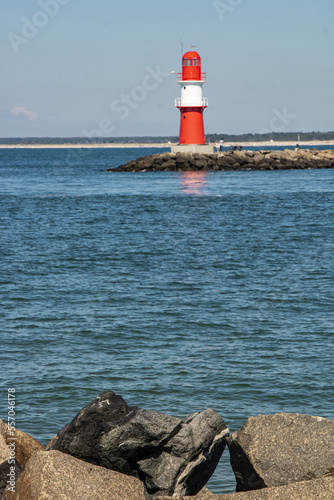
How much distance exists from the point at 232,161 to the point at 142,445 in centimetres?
6125

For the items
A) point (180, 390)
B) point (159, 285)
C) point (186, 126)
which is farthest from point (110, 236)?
point (186, 126)

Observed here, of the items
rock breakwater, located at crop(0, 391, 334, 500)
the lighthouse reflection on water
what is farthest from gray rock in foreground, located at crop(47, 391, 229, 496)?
the lighthouse reflection on water

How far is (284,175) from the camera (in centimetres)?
6141

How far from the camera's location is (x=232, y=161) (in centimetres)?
6581

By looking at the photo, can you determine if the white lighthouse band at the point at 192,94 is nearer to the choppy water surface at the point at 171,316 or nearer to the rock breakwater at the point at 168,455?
the choppy water surface at the point at 171,316

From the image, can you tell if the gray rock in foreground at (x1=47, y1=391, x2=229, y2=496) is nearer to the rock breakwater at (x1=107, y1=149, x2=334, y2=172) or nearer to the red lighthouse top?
the red lighthouse top

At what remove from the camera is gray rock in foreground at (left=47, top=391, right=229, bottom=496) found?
5855 millimetres

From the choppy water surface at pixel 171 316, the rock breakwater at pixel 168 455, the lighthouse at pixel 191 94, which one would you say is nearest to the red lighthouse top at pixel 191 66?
the lighthouse at pixel 191 94

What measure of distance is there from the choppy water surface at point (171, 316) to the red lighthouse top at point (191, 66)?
30.1 meters

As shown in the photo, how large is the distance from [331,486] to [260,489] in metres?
0.59

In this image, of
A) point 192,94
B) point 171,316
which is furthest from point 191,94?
point 171,316

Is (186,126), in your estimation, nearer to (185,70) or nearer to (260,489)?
(185,70)

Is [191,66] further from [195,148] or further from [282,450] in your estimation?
[282,450]

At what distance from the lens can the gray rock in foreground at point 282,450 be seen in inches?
221
